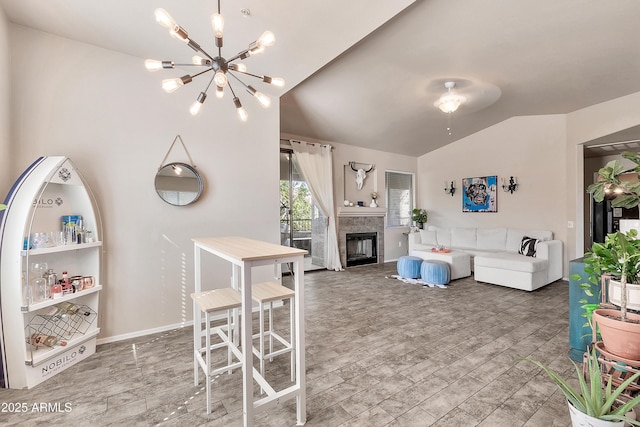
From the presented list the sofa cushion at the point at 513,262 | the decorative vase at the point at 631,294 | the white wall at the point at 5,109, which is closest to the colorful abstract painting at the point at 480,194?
the sofa cushion at the point at 513,262

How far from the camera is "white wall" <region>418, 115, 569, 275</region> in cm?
519

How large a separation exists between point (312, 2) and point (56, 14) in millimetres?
2055

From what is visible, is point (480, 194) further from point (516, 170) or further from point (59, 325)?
point (59, 325)

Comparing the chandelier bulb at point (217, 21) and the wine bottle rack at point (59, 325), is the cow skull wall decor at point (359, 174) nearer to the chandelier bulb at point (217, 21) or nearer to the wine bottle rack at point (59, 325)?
the chandelier bulb at point (217, 21)

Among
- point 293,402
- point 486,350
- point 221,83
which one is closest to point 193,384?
point 293,402

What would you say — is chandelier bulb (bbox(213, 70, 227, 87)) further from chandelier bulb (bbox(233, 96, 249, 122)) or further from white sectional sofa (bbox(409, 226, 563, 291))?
white sectional sofa (bbox(409, 226, 563, 291))

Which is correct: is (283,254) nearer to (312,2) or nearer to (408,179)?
(312,2)

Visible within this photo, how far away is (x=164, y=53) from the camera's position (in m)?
2.84

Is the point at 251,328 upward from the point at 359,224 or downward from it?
downward

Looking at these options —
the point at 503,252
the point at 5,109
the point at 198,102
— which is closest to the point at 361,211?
the point at 503,252

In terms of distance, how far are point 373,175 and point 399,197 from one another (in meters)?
1.10

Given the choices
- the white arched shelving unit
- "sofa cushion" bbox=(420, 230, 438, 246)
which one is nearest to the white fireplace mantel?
"sofa cushion" bbox=(420, 230, 438, 246)

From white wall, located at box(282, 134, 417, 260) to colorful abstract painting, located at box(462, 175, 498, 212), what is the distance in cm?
144

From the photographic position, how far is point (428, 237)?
6.55m
